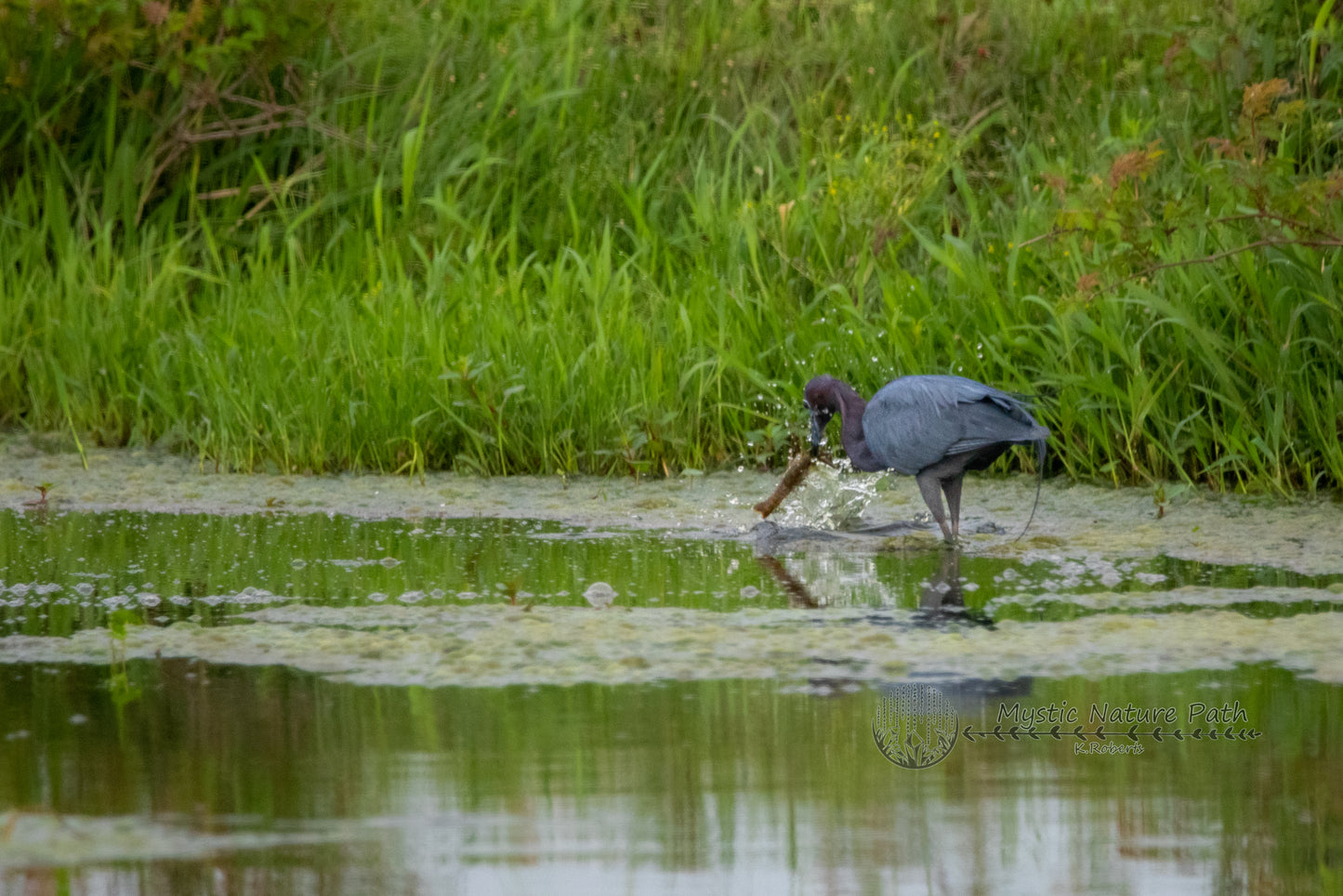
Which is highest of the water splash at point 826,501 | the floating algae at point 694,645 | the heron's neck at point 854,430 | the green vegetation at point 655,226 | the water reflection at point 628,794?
the green vegetation at point 655,226

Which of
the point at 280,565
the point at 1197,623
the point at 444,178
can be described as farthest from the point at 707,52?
the point at 1197,623

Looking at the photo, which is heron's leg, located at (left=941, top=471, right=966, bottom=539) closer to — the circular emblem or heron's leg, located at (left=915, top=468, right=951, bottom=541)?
heron's leg, located at (left=915, top=468, right=951, bottom=541)

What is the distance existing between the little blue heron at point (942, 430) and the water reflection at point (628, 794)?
1.66m

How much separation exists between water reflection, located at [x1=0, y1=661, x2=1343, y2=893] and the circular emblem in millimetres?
31

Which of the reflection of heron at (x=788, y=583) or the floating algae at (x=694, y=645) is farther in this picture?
the reflection of heron at (x=788, y=583)

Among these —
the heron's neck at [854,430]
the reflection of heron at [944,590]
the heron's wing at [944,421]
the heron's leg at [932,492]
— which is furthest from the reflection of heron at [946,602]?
the heron's neck at [854,430]

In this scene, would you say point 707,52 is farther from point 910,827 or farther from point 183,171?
point 910,827

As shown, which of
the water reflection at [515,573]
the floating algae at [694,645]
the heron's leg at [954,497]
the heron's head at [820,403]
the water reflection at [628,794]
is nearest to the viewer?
the water reflection at [628,794]

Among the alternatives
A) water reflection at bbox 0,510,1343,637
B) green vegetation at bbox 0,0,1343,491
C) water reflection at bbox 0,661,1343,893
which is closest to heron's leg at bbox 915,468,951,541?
water reflection at bbox 0,510,1343,637

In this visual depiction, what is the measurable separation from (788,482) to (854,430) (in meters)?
0.28

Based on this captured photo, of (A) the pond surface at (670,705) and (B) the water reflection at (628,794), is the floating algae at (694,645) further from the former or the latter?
(B) the water reflection at (628,794)

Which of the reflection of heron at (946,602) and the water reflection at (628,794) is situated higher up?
Answer: the water reflection at (628,794)

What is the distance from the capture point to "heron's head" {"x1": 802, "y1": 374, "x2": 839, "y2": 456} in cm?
570

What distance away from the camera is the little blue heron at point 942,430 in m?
5.10
